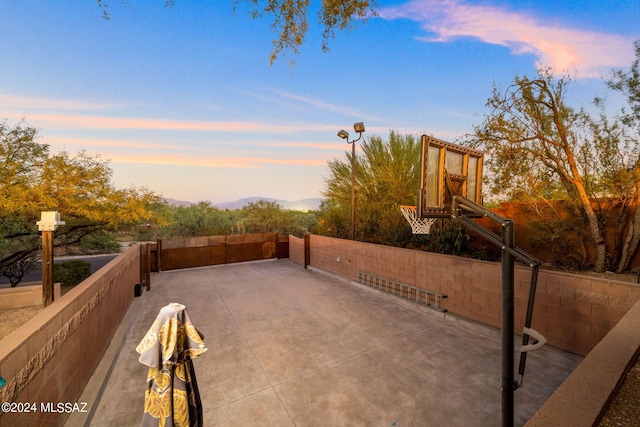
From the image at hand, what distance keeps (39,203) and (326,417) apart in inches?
419

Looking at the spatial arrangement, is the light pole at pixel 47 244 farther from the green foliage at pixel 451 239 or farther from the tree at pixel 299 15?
the green foliage at pixel 451 239

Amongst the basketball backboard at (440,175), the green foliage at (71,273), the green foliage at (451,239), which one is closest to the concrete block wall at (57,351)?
the basketball backboard at (440,175)

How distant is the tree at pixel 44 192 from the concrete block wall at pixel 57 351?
5.13 meters

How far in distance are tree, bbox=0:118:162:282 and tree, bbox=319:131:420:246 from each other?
30.4 feet

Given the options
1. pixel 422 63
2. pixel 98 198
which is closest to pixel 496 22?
pixel 422 63

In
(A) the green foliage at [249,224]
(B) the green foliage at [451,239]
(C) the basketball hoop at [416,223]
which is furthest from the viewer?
(A) the green foliage at [249,224]

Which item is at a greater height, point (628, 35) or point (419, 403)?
point (628, 35)

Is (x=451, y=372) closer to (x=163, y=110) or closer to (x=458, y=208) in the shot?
(x=458, y=208)

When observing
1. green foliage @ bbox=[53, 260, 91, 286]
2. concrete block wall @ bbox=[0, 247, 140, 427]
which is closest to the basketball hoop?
concrete block wall @ bbox=[0, 247, 140, 427]

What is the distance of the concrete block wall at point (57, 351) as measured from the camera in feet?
7.41

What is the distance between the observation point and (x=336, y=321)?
674 centimetres

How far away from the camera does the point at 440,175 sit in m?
3.16

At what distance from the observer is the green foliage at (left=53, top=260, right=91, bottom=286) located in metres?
9.27

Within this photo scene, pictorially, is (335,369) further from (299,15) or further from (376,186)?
(376,186)
